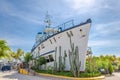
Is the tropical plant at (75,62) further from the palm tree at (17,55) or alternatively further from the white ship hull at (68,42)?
the palm tree at (17,55)

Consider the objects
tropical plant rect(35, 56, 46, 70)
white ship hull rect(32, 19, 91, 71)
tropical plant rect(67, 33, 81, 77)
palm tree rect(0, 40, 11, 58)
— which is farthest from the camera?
palm tree rect(0, 40, 11, 58)

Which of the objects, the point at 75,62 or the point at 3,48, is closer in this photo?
the point at 75,62

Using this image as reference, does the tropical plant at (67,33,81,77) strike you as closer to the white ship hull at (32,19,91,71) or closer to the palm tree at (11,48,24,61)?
the white ship hull at (32,19,91,71)

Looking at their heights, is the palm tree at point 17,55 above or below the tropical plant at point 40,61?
above

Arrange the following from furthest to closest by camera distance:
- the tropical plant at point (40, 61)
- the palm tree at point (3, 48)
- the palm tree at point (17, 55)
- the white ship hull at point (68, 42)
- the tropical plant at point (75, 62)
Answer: the palm tree at point (17, 55) < the palm tree at point (3, 48) < the tropical plant at point (40, 61) < the white ship hull at point (68, 42) < the tropical plant at point (75, 62)

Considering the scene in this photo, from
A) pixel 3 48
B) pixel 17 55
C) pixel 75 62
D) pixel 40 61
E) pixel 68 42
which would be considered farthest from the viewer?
pixel 17 55

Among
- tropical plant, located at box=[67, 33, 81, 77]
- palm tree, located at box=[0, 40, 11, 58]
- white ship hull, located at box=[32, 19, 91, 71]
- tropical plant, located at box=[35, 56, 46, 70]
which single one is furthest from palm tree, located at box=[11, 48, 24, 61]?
tropical plant, located at box=[67, 33, 81, 77]

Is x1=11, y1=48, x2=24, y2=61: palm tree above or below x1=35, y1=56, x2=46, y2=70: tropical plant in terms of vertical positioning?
above

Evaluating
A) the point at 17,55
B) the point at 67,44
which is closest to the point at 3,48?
the point at 67,44

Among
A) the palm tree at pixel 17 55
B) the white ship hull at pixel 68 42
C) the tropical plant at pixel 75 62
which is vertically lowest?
the tropical plant at pixel 75 62

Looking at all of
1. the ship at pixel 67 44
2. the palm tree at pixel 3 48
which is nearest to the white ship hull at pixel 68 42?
the ship at pixel 67 44

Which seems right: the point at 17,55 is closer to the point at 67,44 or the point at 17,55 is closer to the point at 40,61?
the point at 40,61

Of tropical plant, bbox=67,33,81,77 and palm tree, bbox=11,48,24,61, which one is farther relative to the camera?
palm tree, bbox=11,48,24,61

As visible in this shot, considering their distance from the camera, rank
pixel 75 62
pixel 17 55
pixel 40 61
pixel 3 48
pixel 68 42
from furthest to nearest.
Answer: pixel 17 55
pixel 3 48
pixel 40 61
pixel 68 42
pixel 75 62
